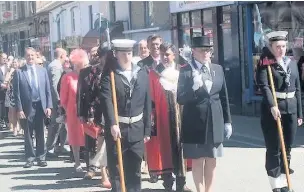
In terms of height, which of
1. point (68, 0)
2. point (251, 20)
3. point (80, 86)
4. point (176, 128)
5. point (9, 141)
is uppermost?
point (68, 0)

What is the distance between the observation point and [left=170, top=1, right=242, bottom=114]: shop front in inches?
613

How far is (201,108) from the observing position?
6.43 meters

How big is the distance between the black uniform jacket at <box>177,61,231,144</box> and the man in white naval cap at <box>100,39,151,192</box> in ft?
1.46

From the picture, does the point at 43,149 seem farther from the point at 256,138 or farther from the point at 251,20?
the point at 251,20

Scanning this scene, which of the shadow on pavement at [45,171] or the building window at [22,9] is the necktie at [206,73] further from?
the building window at [22,9]

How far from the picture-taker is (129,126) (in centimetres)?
624

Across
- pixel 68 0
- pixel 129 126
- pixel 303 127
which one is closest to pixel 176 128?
pixel 129 126

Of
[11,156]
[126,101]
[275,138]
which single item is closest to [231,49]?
[11,156]

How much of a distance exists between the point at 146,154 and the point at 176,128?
23.6 inches

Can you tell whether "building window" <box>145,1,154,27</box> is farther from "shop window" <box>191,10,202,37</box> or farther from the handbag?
the handbag

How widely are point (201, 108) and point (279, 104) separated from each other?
981mm

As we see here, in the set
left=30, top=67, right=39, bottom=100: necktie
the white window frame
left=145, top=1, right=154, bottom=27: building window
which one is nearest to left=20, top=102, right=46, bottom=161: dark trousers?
left=30, top=67, right=39, bottom=100: necktie

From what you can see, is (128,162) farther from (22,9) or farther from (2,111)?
(22,9)

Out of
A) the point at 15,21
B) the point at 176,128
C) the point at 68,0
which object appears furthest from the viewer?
the point at 15,21
